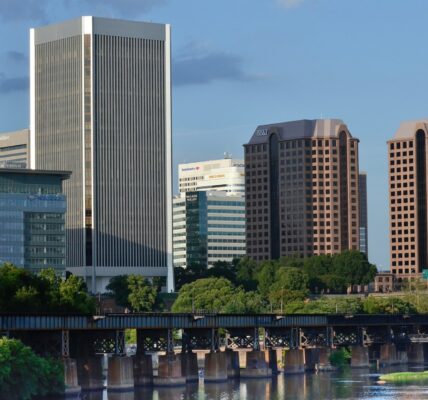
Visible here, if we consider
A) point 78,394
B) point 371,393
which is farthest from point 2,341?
point 371,393

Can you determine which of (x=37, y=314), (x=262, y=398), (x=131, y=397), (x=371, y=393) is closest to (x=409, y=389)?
(x=371, y=393)

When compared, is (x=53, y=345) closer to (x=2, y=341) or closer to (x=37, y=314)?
(x=37, y=314)

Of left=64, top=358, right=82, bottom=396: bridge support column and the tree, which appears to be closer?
the tree

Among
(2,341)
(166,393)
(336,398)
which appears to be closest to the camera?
(2,341)

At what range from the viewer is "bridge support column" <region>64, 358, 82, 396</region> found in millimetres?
183625

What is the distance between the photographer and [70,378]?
18550cm

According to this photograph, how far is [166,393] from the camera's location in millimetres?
196500

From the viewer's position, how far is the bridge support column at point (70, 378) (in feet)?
602

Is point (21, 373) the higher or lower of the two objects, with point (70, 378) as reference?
higher

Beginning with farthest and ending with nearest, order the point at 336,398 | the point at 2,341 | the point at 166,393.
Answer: the point at 166,393 < the point at 336,398 < the point at 2,341

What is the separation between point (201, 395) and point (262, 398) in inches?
356

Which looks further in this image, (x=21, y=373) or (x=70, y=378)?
(x=70, y=378)

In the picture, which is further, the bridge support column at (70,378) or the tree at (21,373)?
the bridge support column at (70,378)

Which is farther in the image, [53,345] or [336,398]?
[53,345]
